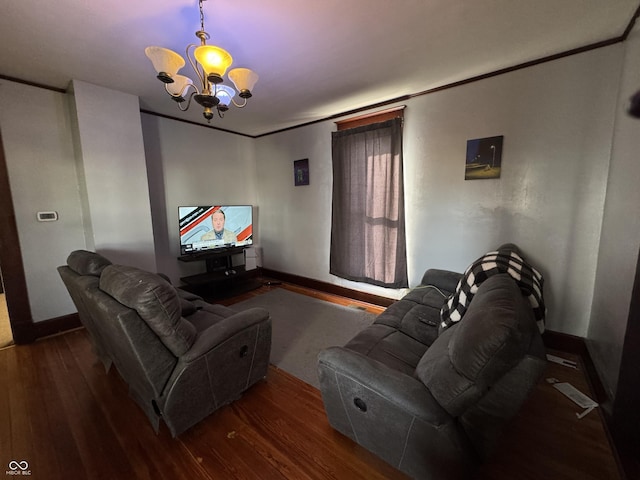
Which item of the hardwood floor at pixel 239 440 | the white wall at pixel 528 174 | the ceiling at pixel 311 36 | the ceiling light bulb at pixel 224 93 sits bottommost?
the hardwood floor at pixel 239 440

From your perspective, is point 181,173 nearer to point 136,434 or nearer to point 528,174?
point 136,434

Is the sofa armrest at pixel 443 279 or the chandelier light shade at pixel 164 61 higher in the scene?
the chandelier light shade at pixel 164 61

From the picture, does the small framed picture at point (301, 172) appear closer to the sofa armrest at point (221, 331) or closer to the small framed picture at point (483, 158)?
the small framed picture at point (483, 158)

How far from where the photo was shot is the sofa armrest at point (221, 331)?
1.39 m

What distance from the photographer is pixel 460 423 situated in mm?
1027

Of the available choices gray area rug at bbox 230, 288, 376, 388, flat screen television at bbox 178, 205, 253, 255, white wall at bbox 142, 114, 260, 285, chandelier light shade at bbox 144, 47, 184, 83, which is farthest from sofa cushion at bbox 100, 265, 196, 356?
white wall at bbox 142, 114, 260, 285

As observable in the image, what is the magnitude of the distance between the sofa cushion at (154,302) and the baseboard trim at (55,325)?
6.63 ft

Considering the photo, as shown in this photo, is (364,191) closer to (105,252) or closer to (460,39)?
(460,39)

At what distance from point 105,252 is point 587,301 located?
14.8 ft

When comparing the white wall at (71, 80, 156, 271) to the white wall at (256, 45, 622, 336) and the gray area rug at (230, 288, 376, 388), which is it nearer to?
the gray area rug at (230, 288, 376, 388)

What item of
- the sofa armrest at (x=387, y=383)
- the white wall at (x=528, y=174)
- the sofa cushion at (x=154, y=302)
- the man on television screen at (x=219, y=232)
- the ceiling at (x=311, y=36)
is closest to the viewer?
the sofa armrest at (x=387, y=383)

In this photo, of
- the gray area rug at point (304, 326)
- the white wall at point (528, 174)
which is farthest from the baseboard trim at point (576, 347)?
the gray area rug at point (304, 326)

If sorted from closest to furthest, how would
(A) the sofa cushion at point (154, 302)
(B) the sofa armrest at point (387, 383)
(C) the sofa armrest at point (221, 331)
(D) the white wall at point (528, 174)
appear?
(B) the sofa armrest at point (387, 383), (A) the sofa cushion at point (154, 302), (C) the sofa armrest at point (221, 331), (D) the white wall at point (528, 174)

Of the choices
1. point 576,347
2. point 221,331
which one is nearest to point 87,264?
point 221,331
